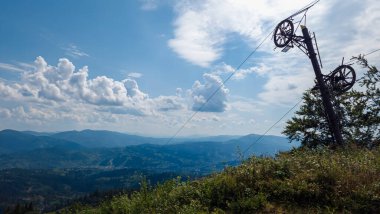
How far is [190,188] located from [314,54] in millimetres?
16149

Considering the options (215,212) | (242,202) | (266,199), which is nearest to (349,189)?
(266,199)

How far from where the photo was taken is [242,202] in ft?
30.1

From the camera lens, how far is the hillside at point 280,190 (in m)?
8.61

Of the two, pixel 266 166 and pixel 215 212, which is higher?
pixel 266 166

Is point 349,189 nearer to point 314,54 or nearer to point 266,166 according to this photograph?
point 266,166

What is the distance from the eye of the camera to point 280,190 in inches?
379

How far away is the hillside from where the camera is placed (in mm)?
8609

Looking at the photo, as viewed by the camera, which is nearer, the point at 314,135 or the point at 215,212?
the point at 215,212

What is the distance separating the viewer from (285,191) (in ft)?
31.4

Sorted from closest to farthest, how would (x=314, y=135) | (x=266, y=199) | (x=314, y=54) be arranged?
(x=266, y=199), (x=314, y=54), (x=314, y=135)

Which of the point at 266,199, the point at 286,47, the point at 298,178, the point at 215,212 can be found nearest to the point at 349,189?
the point at 298,178

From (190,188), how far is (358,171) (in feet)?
17.2

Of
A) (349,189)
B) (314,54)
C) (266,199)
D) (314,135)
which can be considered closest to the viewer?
(349,189)

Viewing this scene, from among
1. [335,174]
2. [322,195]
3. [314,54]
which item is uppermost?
[314,54]
